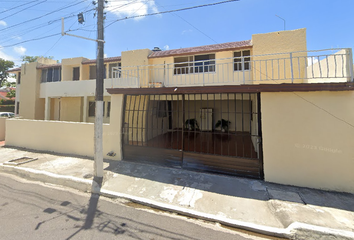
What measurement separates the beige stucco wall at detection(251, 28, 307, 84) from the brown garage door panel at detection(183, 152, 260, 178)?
13.4 ft

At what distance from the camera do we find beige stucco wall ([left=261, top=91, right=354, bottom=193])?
4.24m

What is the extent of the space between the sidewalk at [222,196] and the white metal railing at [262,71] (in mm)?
2960

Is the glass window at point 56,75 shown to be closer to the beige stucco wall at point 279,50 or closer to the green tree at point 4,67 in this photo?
the beige stucco wall at point 279,50

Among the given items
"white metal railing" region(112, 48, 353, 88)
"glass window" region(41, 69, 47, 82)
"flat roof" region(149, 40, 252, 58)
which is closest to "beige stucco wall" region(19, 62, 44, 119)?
"glass window" region(41, 69, 47, 82)

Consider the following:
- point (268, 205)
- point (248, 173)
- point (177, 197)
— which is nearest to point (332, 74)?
point (248, 173)

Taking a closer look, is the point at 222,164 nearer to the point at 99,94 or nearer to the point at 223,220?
the point at 223,220

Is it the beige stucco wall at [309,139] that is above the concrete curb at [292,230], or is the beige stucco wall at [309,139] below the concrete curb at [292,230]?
above

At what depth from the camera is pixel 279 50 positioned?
25.0 feet

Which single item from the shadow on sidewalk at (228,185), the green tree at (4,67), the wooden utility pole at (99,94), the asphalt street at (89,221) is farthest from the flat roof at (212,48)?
the green tree at (4,67)

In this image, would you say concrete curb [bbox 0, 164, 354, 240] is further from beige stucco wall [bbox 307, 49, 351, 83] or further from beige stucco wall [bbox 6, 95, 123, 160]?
beige stucco wall [bbox 307, 49, 351, 83]

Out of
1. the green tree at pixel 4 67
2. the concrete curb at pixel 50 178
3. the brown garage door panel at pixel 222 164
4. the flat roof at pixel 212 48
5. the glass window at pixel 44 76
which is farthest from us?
the green tree at pixel 4 67

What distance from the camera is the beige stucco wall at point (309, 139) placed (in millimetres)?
4238

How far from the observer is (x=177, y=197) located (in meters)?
4.16

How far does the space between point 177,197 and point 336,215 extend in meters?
3.38
